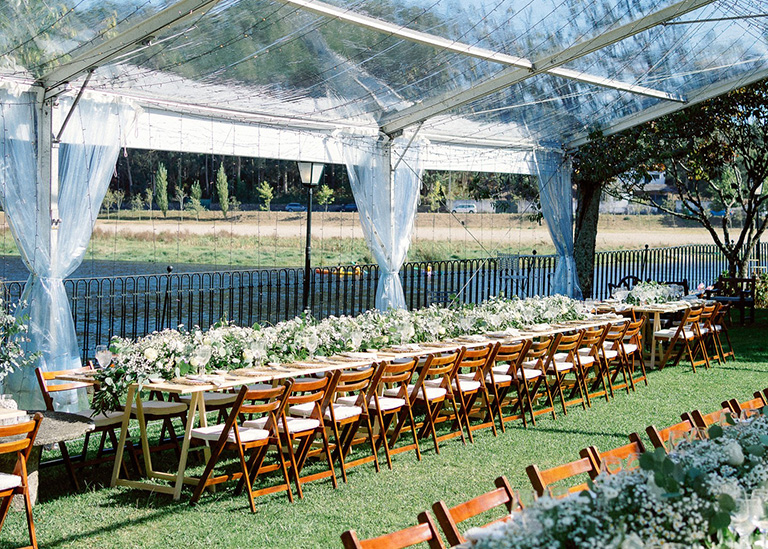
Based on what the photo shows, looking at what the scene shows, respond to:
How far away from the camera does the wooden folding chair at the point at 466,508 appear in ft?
8.00

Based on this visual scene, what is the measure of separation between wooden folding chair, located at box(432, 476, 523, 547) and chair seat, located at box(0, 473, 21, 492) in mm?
2282

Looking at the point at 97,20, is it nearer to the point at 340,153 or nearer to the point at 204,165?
the point at 340,153

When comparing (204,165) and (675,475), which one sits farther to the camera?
(204,165)

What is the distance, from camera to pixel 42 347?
6938mm

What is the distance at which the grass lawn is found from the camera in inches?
170

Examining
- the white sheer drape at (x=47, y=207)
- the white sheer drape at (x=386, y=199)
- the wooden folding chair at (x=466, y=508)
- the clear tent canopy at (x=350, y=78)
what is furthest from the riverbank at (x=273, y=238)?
the wooden folding chair at (x=466, y=508)

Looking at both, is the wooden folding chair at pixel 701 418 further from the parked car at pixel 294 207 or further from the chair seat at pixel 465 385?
the parked car at pixel 294 207

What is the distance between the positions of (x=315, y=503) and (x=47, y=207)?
3.65m

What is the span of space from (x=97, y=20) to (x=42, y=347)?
266 cm

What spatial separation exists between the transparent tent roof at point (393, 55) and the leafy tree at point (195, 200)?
10.0 ft

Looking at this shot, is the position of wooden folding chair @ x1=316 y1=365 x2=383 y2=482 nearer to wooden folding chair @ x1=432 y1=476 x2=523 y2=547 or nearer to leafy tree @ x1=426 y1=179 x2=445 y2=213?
wooden folding chair @ x1=432 y1=476 x2=523 y2=547

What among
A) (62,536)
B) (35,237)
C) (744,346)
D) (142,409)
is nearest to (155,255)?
(35,237)

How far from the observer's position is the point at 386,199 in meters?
10.1

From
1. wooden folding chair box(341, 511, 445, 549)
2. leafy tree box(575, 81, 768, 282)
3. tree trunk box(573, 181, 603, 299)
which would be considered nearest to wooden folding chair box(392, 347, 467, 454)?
wooden folding chair box(341, 511, 445, 549)
